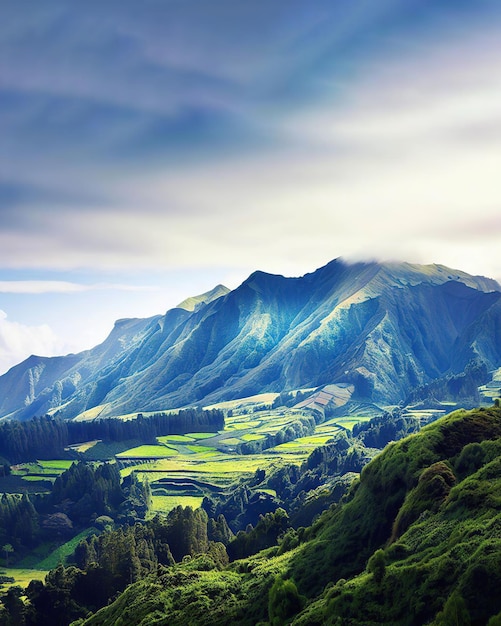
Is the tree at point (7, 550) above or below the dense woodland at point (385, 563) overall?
below

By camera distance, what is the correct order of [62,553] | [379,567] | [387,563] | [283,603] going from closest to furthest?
[379,567] → [387,563] → [283,603] → [62,553]

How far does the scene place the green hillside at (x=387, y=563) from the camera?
43625mm

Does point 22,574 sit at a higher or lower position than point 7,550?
lower

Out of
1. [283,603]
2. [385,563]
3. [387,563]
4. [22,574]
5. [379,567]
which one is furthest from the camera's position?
[22,574]

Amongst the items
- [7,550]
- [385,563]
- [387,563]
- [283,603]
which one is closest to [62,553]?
[7,550]

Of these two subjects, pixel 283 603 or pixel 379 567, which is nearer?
pixel 379 567

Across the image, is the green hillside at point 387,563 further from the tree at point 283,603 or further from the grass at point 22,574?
the grass at point 22,574

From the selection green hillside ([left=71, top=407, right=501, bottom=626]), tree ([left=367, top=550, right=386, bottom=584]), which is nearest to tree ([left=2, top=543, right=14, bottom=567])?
green hillside ([left=71, top=407, right=501, bottom=626])

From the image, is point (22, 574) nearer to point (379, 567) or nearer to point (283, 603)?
point (283, 603)

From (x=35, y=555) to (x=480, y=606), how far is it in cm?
16141

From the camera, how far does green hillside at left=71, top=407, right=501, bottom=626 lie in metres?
43.6

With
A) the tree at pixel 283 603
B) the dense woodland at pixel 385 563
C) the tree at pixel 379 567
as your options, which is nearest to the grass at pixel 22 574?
A: the dense woodland at pixel 385 563

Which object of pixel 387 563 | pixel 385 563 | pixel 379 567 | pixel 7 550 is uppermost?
pixel 379 567

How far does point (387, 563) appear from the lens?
2029 inches
